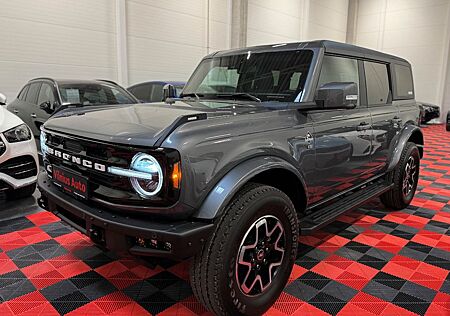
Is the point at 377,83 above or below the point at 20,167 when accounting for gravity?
above

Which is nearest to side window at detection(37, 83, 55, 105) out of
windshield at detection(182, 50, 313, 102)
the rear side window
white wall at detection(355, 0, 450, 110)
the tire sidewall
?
windshield at detection(182, 50, 313, 102)

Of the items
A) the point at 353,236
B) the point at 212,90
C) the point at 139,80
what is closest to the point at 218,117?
the point at 212,90

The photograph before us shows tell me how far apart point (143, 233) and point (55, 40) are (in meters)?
7.74

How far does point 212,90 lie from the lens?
299cm

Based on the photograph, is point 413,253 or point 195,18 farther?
point 195,18

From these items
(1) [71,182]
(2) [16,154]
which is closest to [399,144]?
(1) [71,182]

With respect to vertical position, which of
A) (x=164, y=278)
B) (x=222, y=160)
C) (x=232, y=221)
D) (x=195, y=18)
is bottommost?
(x=164, y=278)

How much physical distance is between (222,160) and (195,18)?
10.0 m

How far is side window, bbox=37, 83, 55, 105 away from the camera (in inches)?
219

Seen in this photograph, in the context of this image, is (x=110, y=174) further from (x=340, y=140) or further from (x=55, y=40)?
(x=55, y=40)

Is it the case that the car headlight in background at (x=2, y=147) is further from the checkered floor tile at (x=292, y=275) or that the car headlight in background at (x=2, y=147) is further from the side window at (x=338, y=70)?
the side window at (x=338, y=70)

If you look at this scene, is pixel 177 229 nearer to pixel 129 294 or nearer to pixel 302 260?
pixel 129 294

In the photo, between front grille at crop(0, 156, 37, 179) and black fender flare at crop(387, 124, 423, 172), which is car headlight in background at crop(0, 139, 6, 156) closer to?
front grille at crop(0, 156, 37, 179)

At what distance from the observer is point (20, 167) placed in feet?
12.1
